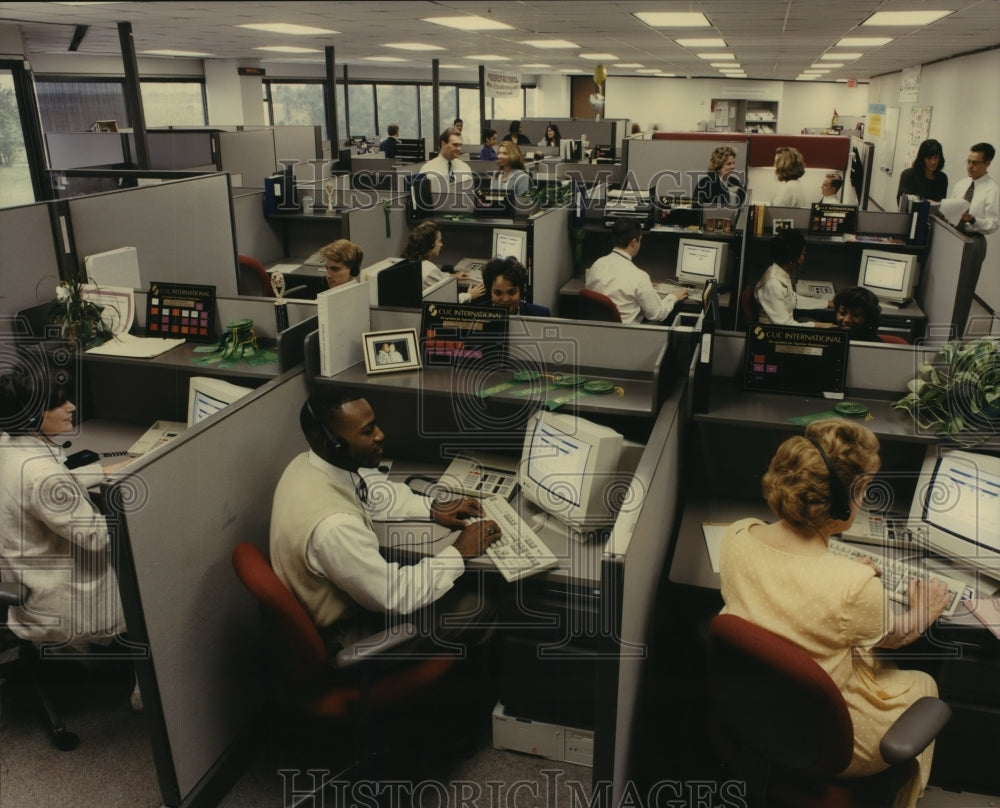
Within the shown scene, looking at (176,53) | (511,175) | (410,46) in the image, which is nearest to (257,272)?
(511,175)

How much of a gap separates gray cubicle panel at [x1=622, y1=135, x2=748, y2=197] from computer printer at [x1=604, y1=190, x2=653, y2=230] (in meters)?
1.05

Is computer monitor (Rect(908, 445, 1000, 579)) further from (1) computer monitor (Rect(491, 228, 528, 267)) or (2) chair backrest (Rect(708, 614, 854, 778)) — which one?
(1) computer monitor (Rect(491, 228, 528, 267))

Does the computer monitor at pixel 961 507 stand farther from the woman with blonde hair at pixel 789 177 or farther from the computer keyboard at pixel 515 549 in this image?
the woman with blonde hair at pixel 789 177

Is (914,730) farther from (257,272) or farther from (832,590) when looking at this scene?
(257,272)

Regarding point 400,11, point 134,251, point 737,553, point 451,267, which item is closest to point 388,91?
point 400,11

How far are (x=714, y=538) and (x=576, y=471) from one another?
466 mm

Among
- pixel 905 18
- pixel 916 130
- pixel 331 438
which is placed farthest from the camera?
pixel 916 130

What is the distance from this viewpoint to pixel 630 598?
1596 millimetres

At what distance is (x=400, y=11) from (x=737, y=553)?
5.50 metres

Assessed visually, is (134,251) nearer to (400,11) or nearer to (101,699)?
(101,699)

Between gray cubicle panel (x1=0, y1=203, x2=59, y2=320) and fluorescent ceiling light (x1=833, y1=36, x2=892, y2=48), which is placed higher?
fluorescent ceiling light (x1=833, y1=36, x2=892, y2=48)

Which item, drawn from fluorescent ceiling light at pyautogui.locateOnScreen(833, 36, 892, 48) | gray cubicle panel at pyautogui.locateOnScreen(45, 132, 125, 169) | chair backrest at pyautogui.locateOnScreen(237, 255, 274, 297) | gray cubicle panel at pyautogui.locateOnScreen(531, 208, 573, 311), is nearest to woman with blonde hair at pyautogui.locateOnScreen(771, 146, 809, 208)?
gray cubicle panel at pyautogui.locateOnScreen(531, 208, 573, 311)

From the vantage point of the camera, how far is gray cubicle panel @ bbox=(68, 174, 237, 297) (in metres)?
3.39

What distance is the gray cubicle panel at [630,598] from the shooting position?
150 centimetres
